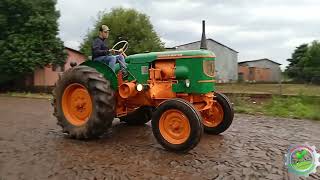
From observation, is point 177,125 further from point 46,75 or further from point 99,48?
point 46,75

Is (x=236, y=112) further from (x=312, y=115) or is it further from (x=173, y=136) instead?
(x=173, y=136)

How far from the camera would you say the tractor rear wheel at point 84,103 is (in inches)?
279

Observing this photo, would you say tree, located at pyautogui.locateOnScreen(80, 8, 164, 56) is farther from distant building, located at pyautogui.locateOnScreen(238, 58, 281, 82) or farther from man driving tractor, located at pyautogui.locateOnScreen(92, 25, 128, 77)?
man driving tractor, located at pyautogui.locateOnScreen(92, 25, 128, 77)

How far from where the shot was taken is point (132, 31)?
32.2 meters

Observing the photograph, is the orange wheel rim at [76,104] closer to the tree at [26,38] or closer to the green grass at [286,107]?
the green grass at [286,107]

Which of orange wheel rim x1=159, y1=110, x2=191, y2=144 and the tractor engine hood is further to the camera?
the tractor engine hood

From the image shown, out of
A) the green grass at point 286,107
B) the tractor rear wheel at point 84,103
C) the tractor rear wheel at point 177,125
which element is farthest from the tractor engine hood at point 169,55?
the green grass at point 286,107

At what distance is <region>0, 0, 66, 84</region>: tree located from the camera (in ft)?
80.4

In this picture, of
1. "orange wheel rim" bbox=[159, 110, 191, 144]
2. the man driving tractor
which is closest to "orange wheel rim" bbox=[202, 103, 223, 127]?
"orange wheel rim" bbox=[159, 110, 191, 144]

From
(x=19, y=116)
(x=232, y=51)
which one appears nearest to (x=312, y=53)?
(x=232, y=51)

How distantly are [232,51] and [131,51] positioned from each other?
23.5 meters

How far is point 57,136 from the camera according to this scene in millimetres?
7977

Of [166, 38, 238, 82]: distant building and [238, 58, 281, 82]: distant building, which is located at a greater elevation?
[166, 38, 238, 82]: distant building

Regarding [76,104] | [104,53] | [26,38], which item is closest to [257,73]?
[26,38]
